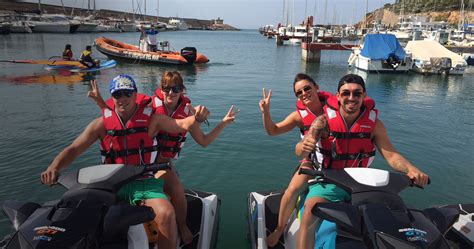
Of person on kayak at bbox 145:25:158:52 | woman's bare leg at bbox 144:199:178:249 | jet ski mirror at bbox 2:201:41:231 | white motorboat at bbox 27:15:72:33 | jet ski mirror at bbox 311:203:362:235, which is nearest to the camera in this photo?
jet ski mirror at bbox 311:203:362:235

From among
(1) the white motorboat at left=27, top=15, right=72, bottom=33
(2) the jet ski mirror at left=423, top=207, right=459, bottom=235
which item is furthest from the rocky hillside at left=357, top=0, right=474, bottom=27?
(2) the jet ski mirror at left=423, top=207, right=459, bottom=235

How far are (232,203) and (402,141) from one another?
18.2ft

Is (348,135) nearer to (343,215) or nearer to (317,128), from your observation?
(317,128)

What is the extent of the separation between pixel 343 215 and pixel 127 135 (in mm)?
2016

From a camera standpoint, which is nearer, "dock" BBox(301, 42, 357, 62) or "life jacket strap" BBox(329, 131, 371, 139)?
"life jacket strap" BBox(329, 131, 371, 139)

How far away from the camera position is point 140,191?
3068 mm

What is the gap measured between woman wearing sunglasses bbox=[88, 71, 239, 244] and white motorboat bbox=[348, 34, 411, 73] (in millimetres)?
22516

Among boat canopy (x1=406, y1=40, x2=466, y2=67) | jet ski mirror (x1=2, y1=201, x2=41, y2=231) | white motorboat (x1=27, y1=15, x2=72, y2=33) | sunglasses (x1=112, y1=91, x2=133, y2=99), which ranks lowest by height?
jet ski mirror (x1=2, y1=201, x2=41, y2=231)

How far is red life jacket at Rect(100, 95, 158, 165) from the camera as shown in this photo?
11.0 feet

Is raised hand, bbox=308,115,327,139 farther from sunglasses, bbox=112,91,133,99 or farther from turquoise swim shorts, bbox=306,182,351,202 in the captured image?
sunglasses, bbox=112,91,133,99

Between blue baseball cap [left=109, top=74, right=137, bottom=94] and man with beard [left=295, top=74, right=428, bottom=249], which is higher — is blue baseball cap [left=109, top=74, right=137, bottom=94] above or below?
above

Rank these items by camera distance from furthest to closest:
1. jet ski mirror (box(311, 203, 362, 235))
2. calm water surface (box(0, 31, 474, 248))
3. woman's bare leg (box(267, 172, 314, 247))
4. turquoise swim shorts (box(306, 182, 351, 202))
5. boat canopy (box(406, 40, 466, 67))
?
1. boat canopy (box(406, 40, 466, 67))
2. calm water surface (box(0, 31, 474, 248))
3. woman's bare leg (box(267, 172, 314, 247))
4. turquoise swim shorts (box(306, 182, 351, 202))
5. jet ski mirror (box(311, 203, 362, 235))

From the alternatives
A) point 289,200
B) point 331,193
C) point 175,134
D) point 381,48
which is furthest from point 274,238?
point 381,48

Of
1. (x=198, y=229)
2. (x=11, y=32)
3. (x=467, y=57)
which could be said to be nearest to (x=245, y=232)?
(x=198, y=229)
